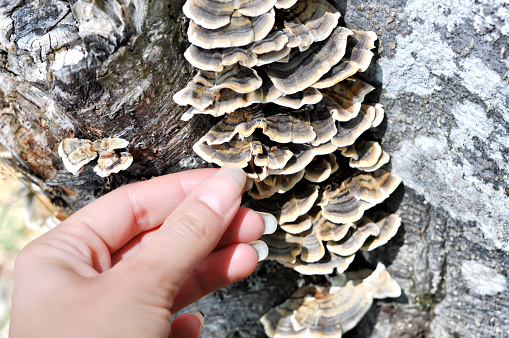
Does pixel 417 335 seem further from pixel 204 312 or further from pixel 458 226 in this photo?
pixel 204 312

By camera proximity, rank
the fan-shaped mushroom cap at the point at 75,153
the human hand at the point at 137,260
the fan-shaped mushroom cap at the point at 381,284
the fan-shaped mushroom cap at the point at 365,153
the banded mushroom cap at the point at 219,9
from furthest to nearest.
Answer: the fan-shaped mushroom cap at the point at 381,284 < the fan-shaped mushroom cap at the point at 365,153 < the fan-shaped mushroom cap at the point at 75,153 < the banded mushroom cap at the point at 219,9 < the human hand at the point at 137,260

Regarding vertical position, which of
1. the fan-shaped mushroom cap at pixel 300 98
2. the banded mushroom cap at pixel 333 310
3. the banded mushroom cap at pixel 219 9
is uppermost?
the banded mushroom cap at pixel 219 9

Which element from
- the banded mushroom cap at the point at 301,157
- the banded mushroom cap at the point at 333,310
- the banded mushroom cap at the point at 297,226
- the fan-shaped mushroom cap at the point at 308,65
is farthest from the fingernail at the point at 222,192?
the banded mushroom cap at the point at 333,310

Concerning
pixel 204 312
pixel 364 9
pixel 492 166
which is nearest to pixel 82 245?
pixel 204 312

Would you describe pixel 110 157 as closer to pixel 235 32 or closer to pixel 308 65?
pixel 235 32

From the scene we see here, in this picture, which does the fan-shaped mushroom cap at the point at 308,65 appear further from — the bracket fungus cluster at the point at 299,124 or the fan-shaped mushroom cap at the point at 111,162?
the fan-shaped mushroom cap at the point at 111,162

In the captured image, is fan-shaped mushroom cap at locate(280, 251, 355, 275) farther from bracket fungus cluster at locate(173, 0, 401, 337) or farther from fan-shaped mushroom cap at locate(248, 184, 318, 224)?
fan-shaped mushroom cap at locate(248, 184, 318, 224)

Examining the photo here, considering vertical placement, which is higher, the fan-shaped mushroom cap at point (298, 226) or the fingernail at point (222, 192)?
the fingernail at point (222, 192)

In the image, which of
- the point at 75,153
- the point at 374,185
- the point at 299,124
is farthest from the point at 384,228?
the point at 75,153

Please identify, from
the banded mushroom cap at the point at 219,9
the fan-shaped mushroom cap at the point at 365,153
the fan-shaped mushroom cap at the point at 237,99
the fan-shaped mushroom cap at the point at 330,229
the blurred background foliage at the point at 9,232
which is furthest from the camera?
the blurred background foliage at the point at 9,232
